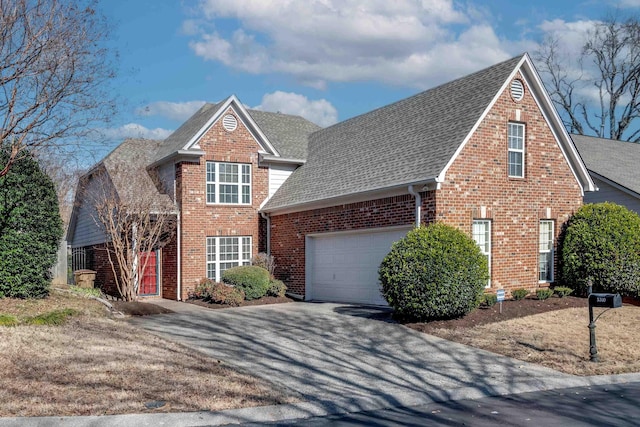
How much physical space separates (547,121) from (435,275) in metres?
7.14

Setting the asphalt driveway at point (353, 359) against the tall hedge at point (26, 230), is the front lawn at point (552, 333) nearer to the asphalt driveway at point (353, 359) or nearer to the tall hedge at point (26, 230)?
the asphalt driveway at point (353, 359)

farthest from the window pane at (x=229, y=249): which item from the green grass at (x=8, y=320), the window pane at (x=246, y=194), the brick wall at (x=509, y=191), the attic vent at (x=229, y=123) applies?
the green grass at (x=8, y=320)

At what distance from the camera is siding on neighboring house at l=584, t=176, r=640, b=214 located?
21703 mm

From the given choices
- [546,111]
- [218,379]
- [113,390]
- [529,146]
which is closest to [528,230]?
[529,146]

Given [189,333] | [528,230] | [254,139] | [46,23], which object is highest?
[46,23]

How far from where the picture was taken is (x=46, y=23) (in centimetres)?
1359

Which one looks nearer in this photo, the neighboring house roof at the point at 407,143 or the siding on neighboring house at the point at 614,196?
the neighboring house roof at the point at 407,143

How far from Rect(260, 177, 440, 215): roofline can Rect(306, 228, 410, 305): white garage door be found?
981 millimetres

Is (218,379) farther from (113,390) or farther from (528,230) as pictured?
(528,230)

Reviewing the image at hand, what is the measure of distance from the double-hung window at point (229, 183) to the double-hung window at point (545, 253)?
33.7 ft

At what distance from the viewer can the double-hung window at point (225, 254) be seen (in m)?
22.0

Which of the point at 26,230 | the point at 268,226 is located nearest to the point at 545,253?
the point at 268,226

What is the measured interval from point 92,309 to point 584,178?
1450 cm

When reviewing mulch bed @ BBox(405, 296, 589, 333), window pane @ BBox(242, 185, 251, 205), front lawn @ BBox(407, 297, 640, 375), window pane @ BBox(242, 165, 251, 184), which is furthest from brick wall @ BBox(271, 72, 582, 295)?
window pane @ BBox(242, 165, 251, 184)
